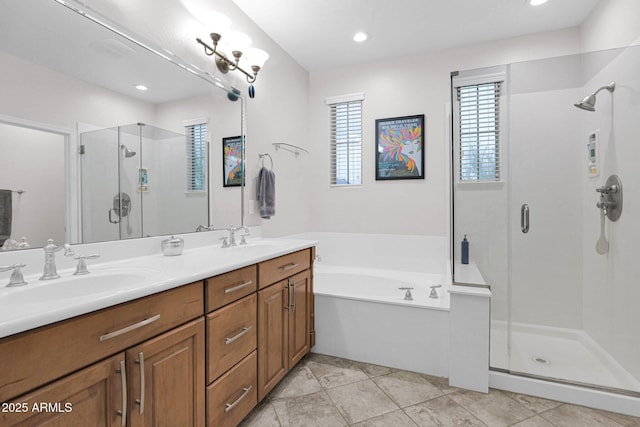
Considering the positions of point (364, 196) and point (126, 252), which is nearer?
point (126, 252)

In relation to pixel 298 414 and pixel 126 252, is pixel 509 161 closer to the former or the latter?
pixel 298 414

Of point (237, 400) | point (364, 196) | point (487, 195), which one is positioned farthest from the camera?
point (364, 196)

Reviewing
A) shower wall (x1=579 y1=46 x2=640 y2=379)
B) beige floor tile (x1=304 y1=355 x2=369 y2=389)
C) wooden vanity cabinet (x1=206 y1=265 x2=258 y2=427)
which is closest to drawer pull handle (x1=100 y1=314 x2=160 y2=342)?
wooden vanity cabinet (x1=206 y1=265 x2=258 y2=427)

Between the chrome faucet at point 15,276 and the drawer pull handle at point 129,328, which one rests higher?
the chrome faucet at point 15,276

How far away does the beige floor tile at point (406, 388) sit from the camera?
5.79 ft

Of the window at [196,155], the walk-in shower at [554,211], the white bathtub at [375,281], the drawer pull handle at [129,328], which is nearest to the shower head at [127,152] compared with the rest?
the window at [196,155]

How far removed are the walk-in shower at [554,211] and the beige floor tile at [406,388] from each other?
0.43 metres

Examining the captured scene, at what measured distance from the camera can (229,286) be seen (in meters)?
1.35

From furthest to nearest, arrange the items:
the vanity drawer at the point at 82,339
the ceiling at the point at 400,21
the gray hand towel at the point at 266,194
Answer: the gray hand towel at the point at 266,194, the ceiling at the point at 400,21, the vanity drawer at the point at 82,339

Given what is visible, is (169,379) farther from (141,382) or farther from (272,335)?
(272,335)

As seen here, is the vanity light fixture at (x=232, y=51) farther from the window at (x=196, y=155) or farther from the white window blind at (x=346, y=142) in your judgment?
the white window blind at (x=346, y=142)

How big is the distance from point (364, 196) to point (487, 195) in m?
1.25

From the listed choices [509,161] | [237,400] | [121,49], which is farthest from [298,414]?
[509,161]

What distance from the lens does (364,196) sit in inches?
127
